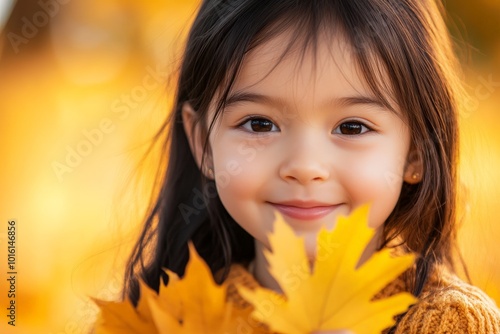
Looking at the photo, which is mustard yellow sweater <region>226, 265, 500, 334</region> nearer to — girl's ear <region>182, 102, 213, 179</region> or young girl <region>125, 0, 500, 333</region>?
young girl <region>125, 0, 500, 333</region>

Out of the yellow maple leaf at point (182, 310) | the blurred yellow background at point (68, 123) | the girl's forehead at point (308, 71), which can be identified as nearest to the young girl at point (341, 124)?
the girl's forehead at point (308, 71)

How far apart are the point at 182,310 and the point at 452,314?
18.4 inches

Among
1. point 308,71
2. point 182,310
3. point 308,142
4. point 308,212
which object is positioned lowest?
point 182,310

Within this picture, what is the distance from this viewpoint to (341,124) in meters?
1.32

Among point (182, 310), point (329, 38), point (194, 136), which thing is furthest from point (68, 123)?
point (182, 310)

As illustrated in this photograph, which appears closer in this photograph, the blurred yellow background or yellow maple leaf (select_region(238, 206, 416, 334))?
yellow maple leaf (select_region(238, 206, 416, 334))

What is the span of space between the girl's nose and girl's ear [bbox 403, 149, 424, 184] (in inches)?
8.7

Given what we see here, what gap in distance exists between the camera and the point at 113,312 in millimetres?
1143

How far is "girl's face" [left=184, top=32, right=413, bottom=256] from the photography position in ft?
4.22

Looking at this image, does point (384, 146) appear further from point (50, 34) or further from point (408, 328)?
point (50, 34)

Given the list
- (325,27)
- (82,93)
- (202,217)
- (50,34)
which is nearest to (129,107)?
(82,93)

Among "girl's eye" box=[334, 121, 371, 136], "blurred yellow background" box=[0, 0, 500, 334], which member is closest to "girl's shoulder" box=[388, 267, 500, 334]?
"girl's eye" box=[334, 121, 371, 136]

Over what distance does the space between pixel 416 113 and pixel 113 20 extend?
2.01 m

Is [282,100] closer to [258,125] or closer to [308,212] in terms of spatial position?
[258,125]
